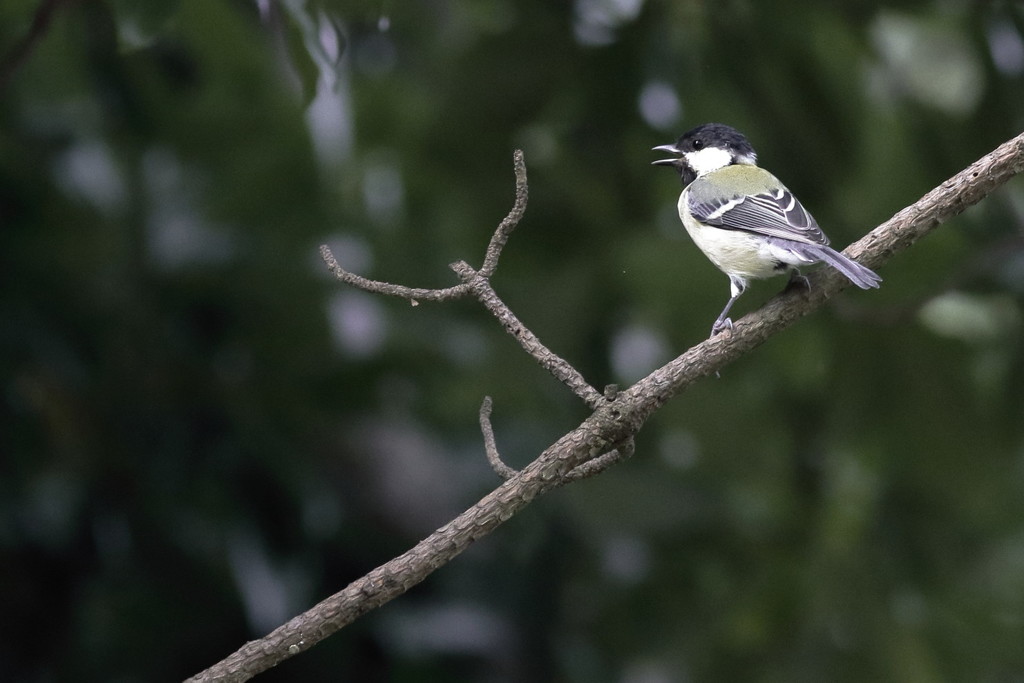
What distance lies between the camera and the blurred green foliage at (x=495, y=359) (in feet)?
11.4

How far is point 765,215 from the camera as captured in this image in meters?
2.83

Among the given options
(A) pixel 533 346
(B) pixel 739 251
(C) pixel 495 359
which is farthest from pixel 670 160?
(A) pixel 533 346

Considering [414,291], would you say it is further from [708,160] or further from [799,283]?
[708,160]

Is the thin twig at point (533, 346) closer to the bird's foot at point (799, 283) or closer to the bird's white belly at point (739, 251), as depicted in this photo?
the bird's foot at point (799, 283)

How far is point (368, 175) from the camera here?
412cm

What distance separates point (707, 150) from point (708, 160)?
5cm

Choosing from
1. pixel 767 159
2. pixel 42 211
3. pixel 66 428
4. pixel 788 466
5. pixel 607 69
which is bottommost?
pixel 788 466

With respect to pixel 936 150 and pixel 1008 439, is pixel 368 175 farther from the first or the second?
pixel 1008 439

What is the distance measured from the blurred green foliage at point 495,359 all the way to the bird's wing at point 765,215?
41cm

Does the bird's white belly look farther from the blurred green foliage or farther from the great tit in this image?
the blurred green foliage

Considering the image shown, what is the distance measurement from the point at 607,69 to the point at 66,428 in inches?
83.8

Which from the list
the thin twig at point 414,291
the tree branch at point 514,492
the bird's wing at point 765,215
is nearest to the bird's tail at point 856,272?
the tree branch at point 514,492

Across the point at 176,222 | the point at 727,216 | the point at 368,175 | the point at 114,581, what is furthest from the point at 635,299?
the point at 114,581

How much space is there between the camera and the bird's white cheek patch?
11.0 ft
